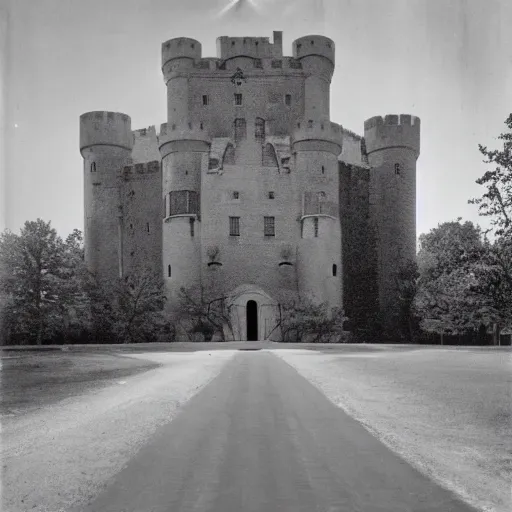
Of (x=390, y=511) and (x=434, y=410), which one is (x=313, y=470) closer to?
(x=390, y=511)

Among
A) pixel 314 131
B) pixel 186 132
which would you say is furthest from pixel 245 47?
pixel 314 131

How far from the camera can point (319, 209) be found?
55.6m

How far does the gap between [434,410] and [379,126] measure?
5232 centimetres

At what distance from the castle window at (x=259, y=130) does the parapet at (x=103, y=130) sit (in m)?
12.4

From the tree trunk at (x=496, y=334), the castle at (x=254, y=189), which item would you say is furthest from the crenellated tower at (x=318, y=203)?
the tree trunk at (x=496, y=334)

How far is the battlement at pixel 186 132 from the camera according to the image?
5619 centimetres

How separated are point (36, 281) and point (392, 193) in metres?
32.2

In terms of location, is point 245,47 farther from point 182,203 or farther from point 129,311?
point 129,311

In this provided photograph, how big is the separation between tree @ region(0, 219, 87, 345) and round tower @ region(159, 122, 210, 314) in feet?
33.1

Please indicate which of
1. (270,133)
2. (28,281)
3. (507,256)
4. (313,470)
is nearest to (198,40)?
(270,133)

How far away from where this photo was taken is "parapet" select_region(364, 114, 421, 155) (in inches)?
2474

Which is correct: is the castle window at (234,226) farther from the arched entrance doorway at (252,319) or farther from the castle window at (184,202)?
the arched entrance doorway at (252,319)

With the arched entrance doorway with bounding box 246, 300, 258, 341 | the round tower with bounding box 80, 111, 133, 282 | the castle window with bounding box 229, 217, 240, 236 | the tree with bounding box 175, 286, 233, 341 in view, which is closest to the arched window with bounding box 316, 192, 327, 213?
the castle window with bounding box 229, 217, 240, 236

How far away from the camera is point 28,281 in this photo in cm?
4259
